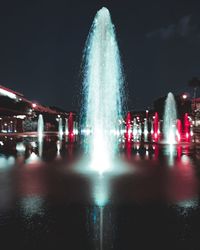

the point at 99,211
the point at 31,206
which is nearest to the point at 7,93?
the point at 31,206

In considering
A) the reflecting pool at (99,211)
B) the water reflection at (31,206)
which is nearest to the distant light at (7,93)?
the reflecting pool at (99,211)

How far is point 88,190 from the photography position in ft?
30.1

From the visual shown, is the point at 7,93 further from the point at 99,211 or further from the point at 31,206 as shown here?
the point at 99,211

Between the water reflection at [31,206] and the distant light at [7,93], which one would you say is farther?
the distant light at [7,93]

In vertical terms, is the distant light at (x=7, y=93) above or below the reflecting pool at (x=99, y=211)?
above

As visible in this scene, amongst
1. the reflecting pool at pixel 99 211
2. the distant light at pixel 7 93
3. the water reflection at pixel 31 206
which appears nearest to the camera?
the reflecting pool at pixel 99 211

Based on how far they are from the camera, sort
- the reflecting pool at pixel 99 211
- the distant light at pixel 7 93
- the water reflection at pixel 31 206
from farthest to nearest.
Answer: the distant light at pixel 7 93 → the water reflection at pixel 31 206 → the reflecting pool at pixel 99 211

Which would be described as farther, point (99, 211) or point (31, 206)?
point (31, 206)

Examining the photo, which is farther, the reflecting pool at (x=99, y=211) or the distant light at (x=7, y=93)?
the distant light at (x=7, y=93)

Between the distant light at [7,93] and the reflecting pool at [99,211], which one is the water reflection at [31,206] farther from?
the distant light at [7,93]

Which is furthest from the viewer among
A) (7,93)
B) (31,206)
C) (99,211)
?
(7,93)

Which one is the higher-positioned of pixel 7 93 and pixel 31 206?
pixel 7 93

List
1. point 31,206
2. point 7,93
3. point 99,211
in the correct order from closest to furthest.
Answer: point 99,211 < point 31,206 < point 7,93

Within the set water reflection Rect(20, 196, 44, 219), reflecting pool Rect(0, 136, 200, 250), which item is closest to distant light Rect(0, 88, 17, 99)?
reflecting pool Rect(0, 136, 200, 250)
